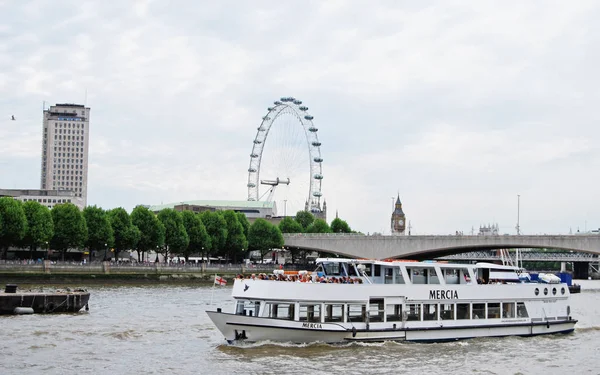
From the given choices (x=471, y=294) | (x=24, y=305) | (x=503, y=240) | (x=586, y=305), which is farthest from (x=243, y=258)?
(x=471, y=294)

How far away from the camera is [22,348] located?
36875 mm

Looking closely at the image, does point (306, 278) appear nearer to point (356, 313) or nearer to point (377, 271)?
point (356, 313)

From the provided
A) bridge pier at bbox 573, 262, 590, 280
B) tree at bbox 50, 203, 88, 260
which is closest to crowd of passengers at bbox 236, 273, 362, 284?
tree at bbox 50, 203, 88, 260

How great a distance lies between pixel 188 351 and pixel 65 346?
18.7ft

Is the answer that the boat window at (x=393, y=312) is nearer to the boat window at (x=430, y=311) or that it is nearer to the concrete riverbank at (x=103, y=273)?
the boat window at (x=430, y=311)

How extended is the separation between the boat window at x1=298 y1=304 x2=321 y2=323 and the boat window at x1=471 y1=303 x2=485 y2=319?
927 centimetres

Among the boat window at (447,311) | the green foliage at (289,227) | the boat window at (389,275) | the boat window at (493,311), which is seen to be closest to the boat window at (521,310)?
the boat window at (493,311)

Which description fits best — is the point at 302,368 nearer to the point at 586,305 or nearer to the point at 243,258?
the point at 586,305

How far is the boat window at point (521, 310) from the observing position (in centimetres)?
4462

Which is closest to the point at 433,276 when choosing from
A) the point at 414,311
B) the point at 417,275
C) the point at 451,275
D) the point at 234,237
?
the point at 417,275

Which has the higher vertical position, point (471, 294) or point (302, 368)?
point (471, 294)

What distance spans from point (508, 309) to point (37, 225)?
6171 centimetres

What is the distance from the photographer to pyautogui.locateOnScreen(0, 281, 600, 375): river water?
33531 millimetres

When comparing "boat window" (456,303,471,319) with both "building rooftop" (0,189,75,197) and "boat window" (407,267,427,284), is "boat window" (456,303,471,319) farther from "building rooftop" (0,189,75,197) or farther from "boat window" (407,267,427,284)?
"building rooftop" (0,189,75,197)
